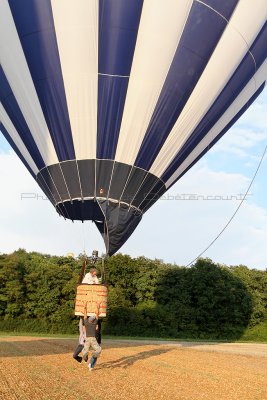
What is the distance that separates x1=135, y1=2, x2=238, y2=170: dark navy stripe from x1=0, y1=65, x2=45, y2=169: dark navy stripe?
10.7ft

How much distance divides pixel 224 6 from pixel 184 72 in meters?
Answer: 2.20

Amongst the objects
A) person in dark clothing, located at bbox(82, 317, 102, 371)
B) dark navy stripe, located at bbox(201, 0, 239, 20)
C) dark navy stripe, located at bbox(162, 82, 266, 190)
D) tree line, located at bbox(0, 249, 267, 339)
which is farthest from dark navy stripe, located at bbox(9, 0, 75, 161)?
tree line, located at bbox(0, 249, 267, 339)

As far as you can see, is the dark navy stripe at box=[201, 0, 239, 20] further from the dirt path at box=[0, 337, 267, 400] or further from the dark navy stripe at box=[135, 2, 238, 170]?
the dirt path at box=[0, 337, 267, 400]

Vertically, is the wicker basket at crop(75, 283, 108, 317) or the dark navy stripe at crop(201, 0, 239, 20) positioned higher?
the dark navy stripe at crop(201, 0, 239, 20)

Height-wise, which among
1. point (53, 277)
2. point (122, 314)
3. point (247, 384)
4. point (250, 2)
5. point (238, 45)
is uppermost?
point (250, 2)

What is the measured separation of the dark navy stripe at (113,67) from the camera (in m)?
14.0

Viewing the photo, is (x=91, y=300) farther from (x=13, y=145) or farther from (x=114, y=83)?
(x=13, y=145)

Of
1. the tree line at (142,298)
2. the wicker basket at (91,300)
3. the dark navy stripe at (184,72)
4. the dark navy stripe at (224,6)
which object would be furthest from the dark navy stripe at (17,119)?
the tree line at (142,298)

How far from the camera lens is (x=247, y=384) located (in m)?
9.58

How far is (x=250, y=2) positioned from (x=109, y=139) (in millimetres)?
5838

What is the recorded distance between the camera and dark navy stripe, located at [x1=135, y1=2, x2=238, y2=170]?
1445cm

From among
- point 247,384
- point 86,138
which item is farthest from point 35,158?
point 247,384

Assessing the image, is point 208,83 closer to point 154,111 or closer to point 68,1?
point 154,111

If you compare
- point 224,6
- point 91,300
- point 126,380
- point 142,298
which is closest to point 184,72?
point 224,6
